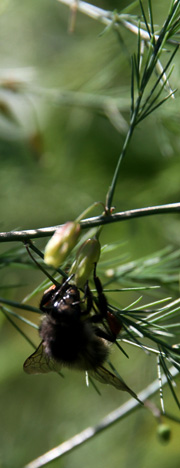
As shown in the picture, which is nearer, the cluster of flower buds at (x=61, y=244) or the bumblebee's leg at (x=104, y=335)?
the cluster of flower buds at (x=61, y=244)

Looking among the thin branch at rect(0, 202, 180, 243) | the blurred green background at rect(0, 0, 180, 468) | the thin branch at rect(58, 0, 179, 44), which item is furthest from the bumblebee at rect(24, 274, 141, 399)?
the blurred green background at rect(0, 0, 180, 468)

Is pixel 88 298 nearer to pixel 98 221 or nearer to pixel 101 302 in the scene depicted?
pixel 101 302

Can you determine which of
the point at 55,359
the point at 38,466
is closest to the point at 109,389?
the point at 38,466

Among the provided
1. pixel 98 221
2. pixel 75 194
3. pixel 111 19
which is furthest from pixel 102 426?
pixel 75 194

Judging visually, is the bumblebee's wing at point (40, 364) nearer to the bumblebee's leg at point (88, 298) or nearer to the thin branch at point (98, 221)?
the bumblebee's leg at point (88, 298)

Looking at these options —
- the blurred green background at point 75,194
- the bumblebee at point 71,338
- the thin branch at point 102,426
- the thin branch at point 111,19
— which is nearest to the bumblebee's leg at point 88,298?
the bumblebee at point 71,338

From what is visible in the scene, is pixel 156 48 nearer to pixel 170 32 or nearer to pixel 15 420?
pixel 170 32
